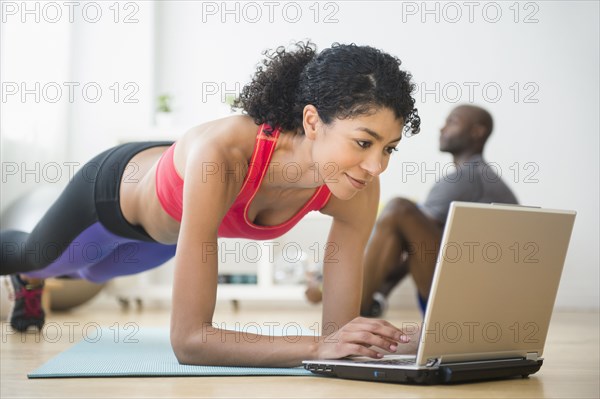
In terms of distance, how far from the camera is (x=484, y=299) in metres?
1.45

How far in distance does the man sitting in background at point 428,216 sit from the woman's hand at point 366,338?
5.76ft

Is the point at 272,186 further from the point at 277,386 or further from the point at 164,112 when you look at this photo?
the point at 164,112

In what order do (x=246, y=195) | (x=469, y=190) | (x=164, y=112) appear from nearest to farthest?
1. (x=246, y=195)
2. (x=469, y=190)
3. (x=164, y=112)

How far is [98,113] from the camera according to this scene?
4.49 m

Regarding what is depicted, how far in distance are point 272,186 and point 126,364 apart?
19.6 inches

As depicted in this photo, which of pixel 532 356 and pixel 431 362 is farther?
pixel 532 356

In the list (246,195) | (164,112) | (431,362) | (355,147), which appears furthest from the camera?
(164,112)

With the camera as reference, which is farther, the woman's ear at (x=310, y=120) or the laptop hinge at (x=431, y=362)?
the woman's ear at (x=310, y=120)

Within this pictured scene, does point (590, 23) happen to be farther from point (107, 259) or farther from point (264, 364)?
point (264, 364)

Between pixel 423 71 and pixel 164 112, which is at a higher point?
pixel 423 71

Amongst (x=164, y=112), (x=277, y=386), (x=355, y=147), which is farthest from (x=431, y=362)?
(x=164, y=112)

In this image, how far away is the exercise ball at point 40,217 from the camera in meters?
3.06

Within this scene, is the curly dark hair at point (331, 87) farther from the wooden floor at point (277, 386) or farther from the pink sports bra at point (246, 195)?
the wooden floor at point (277, 386)

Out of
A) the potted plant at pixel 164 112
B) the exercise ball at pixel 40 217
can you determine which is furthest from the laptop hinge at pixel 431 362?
the potted plant at pixel 164 112
